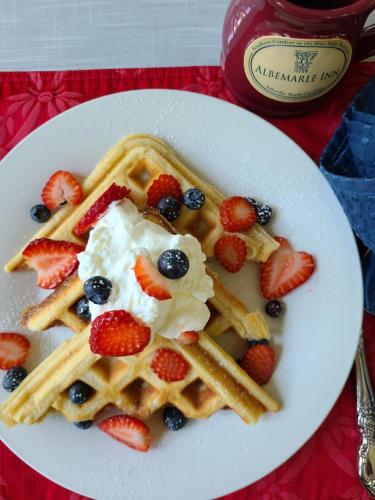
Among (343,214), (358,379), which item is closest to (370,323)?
(358,379)

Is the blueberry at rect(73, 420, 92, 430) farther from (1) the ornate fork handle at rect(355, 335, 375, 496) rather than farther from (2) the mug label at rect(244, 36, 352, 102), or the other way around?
(2) the mug label at rect(244, 36, 352, 102)

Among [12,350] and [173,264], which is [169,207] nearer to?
[173,264]

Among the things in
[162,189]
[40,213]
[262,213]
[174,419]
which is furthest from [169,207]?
[174,419]

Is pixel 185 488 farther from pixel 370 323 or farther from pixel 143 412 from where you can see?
pixel 370 323

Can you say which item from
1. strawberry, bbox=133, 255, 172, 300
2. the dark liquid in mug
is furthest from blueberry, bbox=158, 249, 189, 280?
the dark liquid in mug

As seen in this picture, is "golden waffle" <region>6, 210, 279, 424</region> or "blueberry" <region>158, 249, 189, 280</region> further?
"golden waffle" <region>6, 210, 279, 424</region>

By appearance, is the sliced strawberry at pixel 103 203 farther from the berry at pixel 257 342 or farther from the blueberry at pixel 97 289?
the berry at pixel 257 342

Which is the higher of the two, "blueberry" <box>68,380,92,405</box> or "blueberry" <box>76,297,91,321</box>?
"blueberry" <box>76,297,91,321</box>
